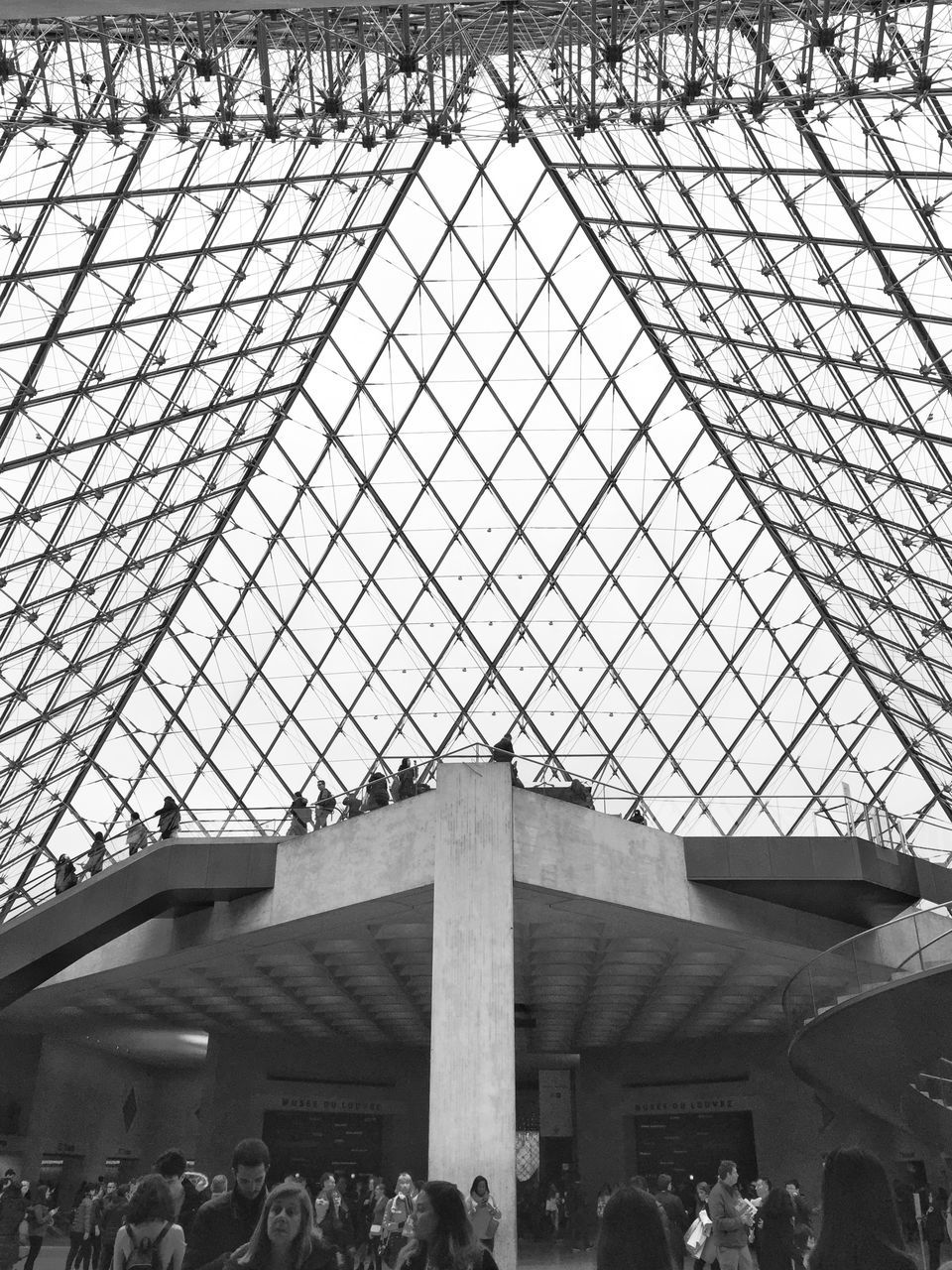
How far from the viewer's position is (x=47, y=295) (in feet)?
82.0

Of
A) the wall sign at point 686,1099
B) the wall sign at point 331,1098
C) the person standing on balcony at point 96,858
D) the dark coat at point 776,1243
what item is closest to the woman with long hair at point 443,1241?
the dark coat at point 776,1243

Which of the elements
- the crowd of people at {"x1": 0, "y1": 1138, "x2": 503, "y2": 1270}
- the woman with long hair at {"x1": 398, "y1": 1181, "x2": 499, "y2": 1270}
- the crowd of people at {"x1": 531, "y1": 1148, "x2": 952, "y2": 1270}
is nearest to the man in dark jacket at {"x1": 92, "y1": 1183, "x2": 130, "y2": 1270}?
the crowd of people at {"x1": 531, "y1": 1148, "x2": 952, "y2": 1270}

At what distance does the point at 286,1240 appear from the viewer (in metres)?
4.51

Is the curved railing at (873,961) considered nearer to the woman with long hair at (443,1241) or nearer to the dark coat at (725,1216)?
the dark coat at (725,1216)

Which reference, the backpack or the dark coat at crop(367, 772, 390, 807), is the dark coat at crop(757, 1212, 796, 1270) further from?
the dark coat at crop(367, 772, 390, 807)

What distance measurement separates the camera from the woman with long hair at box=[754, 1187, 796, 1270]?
27.4 ft

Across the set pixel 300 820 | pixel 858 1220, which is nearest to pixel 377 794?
pixel 300 820

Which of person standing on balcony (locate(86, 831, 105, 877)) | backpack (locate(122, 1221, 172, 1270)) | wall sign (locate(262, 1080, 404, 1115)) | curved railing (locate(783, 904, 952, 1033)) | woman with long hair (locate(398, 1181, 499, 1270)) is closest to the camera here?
woman with long hair (locate(398, 1181, 499, 1270))

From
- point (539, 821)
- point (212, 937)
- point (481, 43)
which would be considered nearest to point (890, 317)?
point (481, 43)

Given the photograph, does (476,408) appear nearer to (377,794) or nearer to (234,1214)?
(377,794)

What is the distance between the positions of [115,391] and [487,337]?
577 inches

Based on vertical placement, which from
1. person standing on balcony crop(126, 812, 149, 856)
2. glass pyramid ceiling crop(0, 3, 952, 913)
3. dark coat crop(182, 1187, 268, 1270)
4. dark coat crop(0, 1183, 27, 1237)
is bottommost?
dark coat crop(182, 1187, 268, 1270)

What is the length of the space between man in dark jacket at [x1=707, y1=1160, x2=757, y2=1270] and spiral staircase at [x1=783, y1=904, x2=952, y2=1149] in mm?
5615

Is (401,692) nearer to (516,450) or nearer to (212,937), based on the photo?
(516,450)
